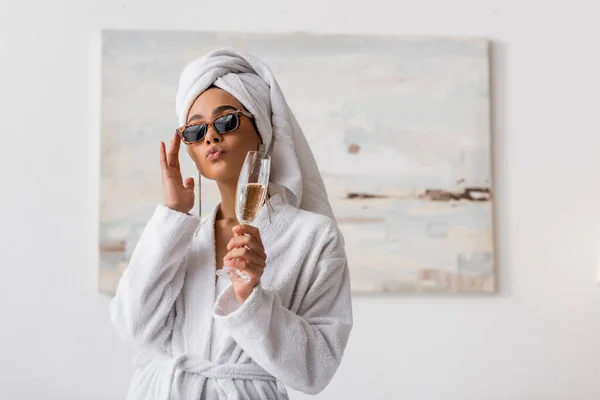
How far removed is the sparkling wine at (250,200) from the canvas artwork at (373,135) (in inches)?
78.5

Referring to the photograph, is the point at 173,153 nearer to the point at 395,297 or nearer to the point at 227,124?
the point at 227,124

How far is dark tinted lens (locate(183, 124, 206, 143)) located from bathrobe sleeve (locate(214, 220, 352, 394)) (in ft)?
1.24

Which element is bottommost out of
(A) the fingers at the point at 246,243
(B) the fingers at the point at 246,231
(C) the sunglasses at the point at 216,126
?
(A) the fingers at the point at 246,243

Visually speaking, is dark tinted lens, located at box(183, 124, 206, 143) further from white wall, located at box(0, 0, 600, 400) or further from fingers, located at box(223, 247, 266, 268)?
white wall, located at box(0, 0, 600, 400)

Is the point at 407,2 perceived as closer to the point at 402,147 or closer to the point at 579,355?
the point at 402,147

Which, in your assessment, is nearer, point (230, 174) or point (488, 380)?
point (230, 174)

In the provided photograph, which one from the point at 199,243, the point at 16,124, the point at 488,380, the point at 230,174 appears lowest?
the point at 488,380

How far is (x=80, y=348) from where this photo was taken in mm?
3605

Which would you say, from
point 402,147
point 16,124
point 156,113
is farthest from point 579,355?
point 16,124

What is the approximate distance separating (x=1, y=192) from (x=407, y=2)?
1.98 m

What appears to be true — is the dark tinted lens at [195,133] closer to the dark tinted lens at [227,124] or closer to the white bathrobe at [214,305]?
the dark tinted lens at [227,124]

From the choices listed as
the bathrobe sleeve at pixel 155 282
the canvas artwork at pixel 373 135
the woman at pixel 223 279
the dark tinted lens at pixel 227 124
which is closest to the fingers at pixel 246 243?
the woman at pixel 223 279

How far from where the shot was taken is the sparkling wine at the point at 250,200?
1693 millimetres

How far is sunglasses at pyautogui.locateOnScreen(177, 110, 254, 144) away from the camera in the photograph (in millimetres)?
1904
